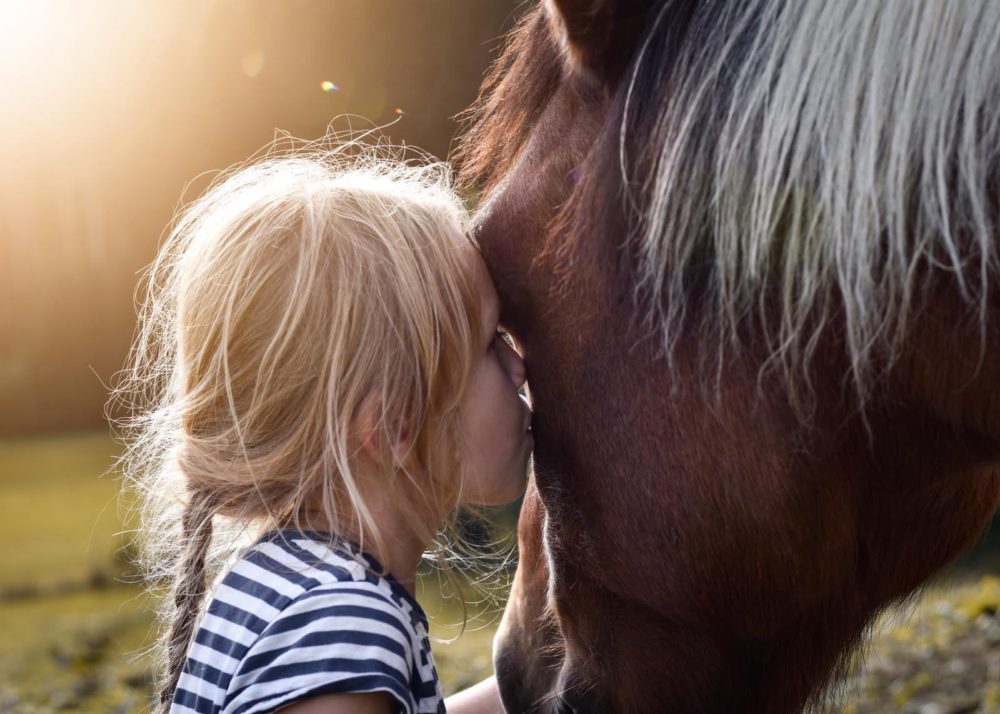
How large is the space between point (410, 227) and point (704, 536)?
51 centimetres

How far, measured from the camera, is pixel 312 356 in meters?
1.17

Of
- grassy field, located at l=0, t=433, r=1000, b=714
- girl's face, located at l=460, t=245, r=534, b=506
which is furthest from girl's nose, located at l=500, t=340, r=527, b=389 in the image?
grassy field, located at l=0, t=433, r=1000, b=714

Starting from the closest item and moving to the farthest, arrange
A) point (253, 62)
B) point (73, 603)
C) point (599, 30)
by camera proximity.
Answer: point (599, 30) → point (73, 603) → point (253, 62)

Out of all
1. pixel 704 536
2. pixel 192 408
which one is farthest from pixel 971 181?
pixel 192 408

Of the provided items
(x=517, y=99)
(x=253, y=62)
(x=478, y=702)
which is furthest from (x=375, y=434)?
(x=253, y=62)

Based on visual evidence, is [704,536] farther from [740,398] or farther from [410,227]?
[410,227]

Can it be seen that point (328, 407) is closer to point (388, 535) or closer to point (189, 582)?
point (388, 535)

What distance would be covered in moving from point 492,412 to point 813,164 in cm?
49

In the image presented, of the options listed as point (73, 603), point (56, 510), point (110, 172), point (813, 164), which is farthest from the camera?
point (110, 172)

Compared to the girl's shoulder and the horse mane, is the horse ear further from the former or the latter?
the girl's shoulder

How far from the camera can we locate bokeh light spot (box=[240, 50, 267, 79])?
502 centimetres

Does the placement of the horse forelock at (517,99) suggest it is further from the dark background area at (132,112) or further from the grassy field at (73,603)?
the dark background area at (132,112)

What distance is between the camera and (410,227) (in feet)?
4.02

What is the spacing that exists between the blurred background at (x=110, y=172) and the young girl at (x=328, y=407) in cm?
252
